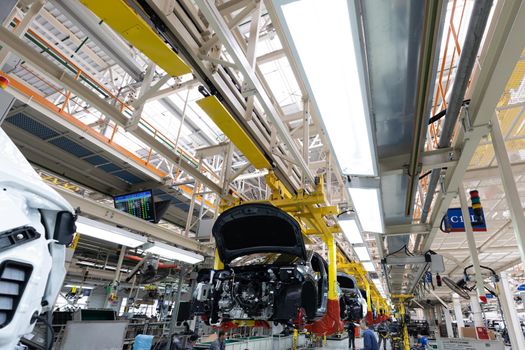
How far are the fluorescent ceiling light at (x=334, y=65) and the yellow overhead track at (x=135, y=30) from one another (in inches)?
50.2

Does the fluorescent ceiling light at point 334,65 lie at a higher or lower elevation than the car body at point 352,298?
higher

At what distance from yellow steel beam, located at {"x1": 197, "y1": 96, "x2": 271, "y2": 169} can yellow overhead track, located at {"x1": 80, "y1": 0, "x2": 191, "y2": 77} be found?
1.53ft

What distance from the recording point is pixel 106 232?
5273 millimetres

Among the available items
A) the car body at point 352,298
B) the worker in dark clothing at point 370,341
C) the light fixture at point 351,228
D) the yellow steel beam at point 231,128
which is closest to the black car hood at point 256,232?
the yellow steel beam at point 231,128

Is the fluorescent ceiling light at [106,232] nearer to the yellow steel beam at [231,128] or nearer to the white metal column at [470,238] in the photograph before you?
the yellow steel beam at [231,128]

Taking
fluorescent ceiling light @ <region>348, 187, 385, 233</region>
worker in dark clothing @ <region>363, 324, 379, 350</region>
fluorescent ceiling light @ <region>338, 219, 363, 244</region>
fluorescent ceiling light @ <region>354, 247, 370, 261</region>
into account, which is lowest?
worker in dark clothing @ <region>363, 324, 379, 350</region>

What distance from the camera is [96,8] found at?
2.26 m

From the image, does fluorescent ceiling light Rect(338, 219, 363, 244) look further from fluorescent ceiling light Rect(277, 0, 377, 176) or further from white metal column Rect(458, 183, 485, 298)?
fluorescent ceiling light Rect(277, 0, 377, 176)

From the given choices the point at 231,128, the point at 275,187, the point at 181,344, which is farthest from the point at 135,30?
the point at 181,344

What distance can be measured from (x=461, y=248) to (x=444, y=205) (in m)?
10.9

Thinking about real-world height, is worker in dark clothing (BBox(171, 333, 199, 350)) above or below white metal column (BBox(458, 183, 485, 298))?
below

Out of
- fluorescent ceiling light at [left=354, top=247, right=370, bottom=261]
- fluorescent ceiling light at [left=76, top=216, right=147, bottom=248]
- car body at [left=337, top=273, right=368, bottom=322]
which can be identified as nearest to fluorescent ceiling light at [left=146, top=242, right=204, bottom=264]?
fluorescent ceiling light at [left=76, top=216, right=147, bottom=248]

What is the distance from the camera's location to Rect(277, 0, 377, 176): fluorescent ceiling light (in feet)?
5.55

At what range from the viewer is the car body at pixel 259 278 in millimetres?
3494
